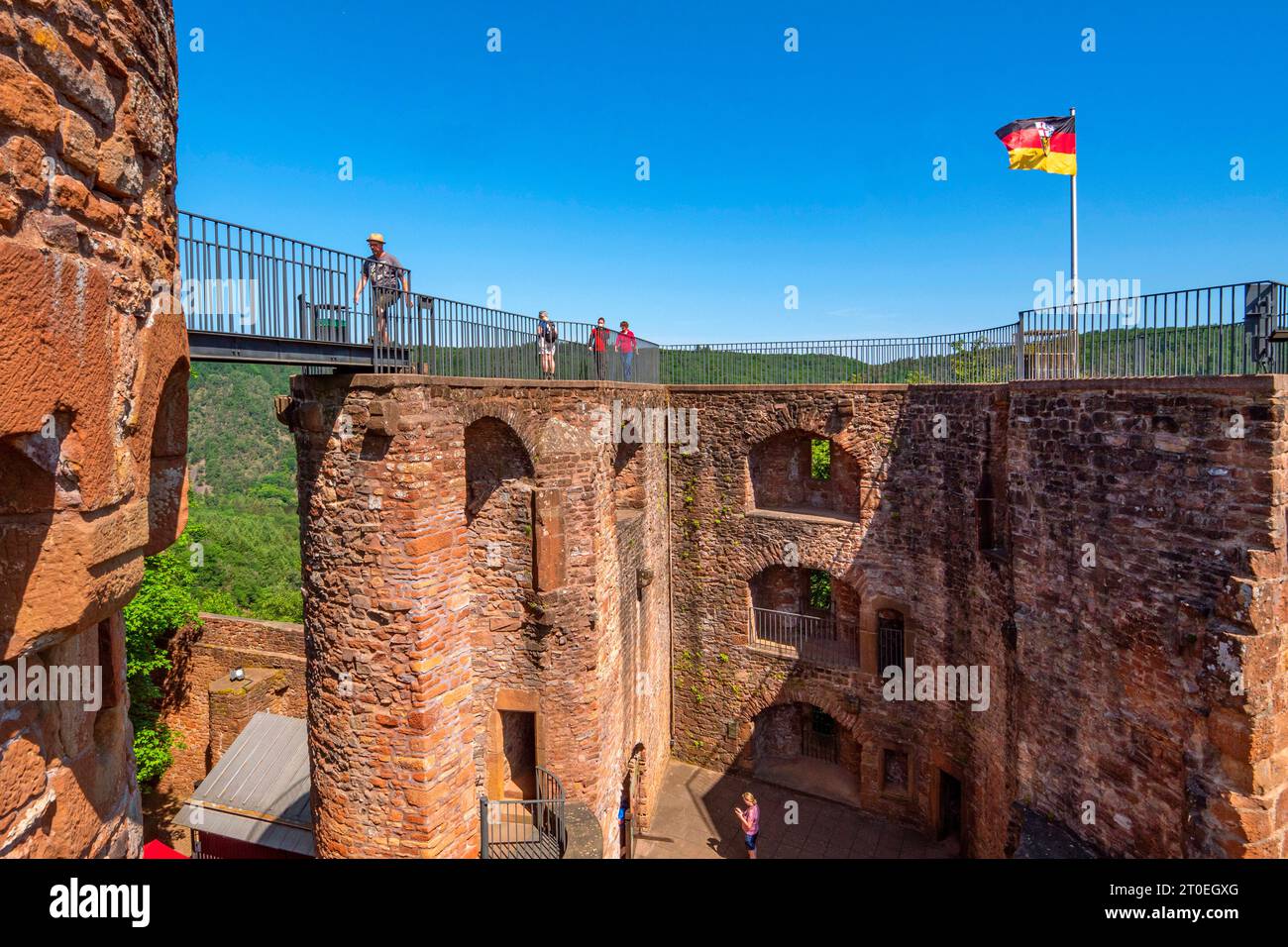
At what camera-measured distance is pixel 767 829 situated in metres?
14.2

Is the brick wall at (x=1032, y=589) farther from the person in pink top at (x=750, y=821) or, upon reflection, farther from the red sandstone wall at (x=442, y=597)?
the red sandstone wall at (x=442, y=597)

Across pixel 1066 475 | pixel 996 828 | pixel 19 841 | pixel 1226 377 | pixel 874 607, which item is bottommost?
pixel 996 828

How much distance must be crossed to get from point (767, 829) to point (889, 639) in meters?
4.38

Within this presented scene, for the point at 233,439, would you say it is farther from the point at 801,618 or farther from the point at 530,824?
the point at 530,824

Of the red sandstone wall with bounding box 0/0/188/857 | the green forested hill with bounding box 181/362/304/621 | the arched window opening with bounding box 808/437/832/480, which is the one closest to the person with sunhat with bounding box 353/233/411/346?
the red sandstone wall with bounding box 0/0/188/857

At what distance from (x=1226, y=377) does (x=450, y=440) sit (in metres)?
8.00

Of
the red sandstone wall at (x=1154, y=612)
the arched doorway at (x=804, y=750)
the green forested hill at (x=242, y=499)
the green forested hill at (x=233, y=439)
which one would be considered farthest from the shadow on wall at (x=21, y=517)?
the green forested hill at (x=233, y=439)

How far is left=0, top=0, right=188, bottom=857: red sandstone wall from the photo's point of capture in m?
2.00

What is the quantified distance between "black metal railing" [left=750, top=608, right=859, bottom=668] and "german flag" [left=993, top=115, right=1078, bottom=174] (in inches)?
352

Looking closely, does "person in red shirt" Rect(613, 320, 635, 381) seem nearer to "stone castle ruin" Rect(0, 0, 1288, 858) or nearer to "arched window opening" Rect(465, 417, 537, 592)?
"stone castle ruin" Rect(0, 0, 1288, 858)

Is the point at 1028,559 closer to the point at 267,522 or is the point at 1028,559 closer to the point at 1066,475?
the point at 1066,475

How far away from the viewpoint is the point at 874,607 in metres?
14.0

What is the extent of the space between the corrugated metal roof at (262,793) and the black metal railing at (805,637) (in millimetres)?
8959
